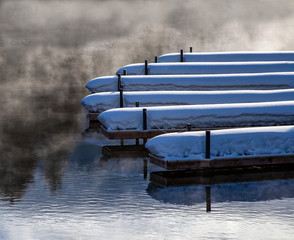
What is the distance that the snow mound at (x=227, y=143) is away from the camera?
25.7 metres

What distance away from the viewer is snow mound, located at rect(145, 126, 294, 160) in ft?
84.3

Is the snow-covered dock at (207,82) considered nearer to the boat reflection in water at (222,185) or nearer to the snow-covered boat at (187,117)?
the snow-covered boat at (187,117)

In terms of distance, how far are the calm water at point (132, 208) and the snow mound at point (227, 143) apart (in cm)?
153

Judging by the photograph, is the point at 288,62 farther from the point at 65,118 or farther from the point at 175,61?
the point at 65,118

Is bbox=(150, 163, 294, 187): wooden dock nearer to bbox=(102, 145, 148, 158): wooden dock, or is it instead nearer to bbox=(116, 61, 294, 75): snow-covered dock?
bbox=(102, 145, 148, 158): wooden dock

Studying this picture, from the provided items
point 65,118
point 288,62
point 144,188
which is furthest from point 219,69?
point 144,188

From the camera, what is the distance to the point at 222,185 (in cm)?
2472

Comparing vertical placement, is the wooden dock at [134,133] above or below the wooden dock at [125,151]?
above

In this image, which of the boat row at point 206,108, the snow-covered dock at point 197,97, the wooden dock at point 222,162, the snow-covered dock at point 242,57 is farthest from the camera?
the snow-covered dock at point 242,57

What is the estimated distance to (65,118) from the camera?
122 feet

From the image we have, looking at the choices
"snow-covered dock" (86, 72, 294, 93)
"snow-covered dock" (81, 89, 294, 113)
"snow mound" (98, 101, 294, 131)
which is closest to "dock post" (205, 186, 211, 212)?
"snow mound" (98, 101, 294, 131)

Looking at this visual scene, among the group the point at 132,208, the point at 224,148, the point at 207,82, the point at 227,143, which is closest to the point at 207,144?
the point at 224,148

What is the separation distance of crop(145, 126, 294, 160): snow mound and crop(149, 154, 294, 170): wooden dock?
0.51ft

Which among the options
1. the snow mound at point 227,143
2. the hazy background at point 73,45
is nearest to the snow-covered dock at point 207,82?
the hazy background at point 73,45
